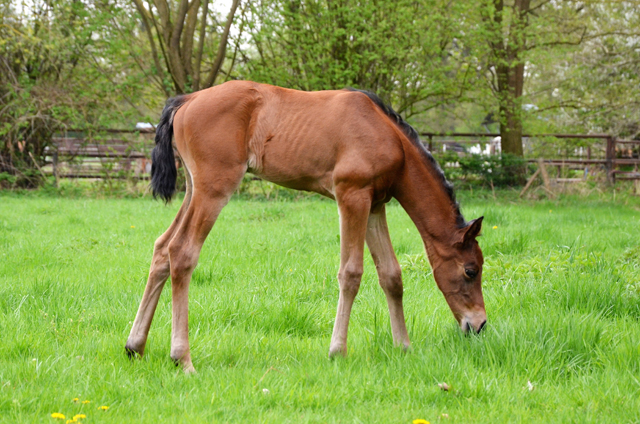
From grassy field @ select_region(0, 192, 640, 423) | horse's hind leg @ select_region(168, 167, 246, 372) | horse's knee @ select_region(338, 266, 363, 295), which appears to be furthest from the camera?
horse's knee @ select_region(338, 266, 363, 295)

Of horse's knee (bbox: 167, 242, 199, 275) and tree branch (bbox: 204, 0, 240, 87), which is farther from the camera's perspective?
tree branch (bbox: 204, 0, 240, 87)

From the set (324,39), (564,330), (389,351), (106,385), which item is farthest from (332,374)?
(324,39)

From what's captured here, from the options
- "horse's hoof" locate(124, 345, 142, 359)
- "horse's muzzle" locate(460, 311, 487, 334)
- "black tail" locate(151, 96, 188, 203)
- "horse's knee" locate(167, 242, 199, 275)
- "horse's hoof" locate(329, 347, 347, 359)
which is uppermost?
"black tail" locate(151, 96, 188, 203)

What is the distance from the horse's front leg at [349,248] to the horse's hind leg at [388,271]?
31 cm

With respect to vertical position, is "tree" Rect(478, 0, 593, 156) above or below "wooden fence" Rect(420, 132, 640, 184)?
above

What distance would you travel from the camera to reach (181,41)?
16.0 meters

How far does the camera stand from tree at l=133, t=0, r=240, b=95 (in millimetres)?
14352

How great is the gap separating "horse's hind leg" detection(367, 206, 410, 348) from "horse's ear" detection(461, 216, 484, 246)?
0.45 metres

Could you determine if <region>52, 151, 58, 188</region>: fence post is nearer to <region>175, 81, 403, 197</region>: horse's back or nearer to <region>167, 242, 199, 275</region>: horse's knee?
<region>175, 81, 403, 197</region>: horse's back

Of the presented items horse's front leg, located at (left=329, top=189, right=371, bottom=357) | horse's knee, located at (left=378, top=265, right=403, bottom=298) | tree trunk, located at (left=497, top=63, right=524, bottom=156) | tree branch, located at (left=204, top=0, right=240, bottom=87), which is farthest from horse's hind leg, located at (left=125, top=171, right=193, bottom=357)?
tree trunk, located at (left=497, top=63, right=524, bottom=156)

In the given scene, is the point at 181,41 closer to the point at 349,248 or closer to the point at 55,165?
the point at 55,165

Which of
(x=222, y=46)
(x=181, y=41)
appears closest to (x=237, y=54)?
(x=181, y=41)

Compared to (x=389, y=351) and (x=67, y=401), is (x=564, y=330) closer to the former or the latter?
(x=389, y=351)

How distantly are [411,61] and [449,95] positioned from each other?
6.61 ft
